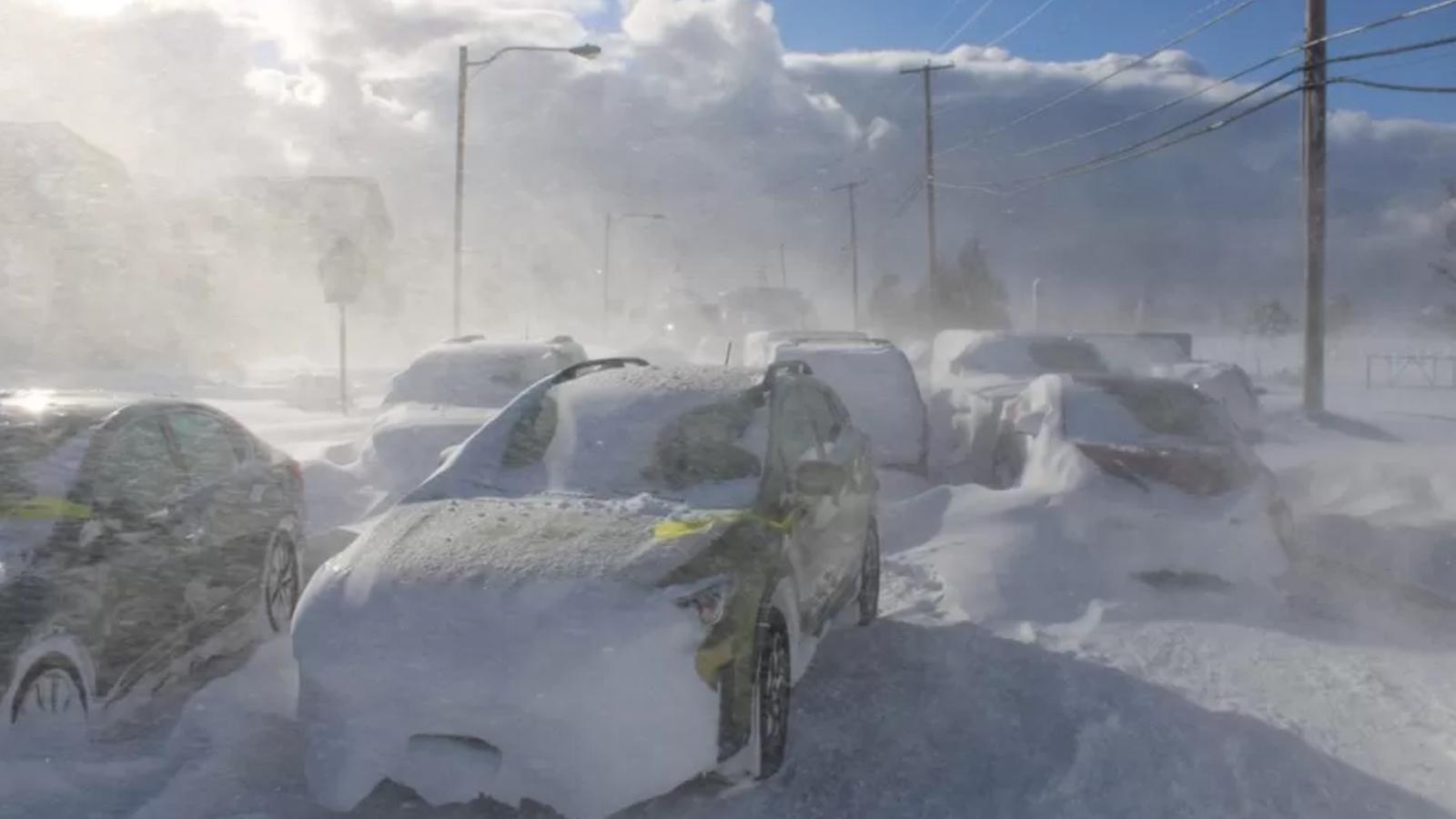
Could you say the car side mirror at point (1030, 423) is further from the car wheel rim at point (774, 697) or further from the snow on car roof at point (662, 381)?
the car wheel rim at point (774, 697)

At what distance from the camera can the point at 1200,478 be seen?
28.1 feet

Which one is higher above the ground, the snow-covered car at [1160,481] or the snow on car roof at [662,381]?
the snow on car roof at [662,381]

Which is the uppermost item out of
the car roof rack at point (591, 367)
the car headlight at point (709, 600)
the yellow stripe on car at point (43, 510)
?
the car roof rack at point (591, 367)

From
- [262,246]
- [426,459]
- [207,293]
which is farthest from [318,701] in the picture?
[262,246]

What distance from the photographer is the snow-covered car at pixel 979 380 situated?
1299 cm

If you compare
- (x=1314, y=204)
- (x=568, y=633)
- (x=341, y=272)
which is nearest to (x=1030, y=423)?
(x=568, y=633)

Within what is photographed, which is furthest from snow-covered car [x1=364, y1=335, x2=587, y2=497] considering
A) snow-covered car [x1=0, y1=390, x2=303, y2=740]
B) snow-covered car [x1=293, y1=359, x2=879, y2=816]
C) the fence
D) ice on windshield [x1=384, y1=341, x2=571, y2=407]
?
the fence

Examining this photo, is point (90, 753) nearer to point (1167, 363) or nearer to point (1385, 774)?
point (1385, 774)

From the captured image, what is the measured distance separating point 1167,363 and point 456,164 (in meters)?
14.5

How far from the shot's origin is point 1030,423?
32.9 feet

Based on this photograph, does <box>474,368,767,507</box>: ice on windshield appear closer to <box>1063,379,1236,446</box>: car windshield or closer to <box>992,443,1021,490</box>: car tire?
<box>1063,379,1236,446</box>: car windshield

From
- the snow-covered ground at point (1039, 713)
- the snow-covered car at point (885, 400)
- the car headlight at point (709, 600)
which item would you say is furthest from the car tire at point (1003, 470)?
the car headlight at point (709, 600)

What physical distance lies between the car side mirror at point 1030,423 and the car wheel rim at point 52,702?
7.19 metres

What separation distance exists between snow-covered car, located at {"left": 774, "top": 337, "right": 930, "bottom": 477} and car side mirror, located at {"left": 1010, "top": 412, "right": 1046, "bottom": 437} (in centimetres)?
173
